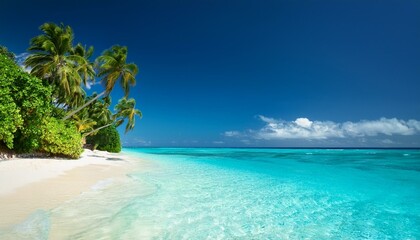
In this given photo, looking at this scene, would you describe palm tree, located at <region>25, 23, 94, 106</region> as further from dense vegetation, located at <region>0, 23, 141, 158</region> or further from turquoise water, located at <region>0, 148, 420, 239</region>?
turquoise water, located at <region>0, 148, 420, 239</region>

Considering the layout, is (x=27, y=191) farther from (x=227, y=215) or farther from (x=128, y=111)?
(x=128, y=111)

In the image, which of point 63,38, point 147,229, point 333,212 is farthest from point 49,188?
point 63,38

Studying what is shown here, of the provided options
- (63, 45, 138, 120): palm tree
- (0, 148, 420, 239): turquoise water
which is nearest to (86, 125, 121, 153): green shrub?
(63, 45, 138, 120): palm tree

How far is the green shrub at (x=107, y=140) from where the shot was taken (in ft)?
114

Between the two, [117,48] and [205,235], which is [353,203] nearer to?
[205,235]

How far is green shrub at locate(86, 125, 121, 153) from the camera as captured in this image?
3462 centimetres

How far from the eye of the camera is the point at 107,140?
3606 centimetres

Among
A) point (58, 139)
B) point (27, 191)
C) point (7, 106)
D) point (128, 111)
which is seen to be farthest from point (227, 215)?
point (128, 111)

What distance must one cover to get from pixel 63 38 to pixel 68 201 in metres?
14.8

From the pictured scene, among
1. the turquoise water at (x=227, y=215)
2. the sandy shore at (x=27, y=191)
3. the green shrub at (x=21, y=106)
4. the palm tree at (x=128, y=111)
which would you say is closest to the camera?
the turquoise water at (x=227, y=215)

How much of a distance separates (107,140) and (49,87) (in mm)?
24082

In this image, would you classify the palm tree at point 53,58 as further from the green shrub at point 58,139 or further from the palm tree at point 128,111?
the palm tree at point 128,111

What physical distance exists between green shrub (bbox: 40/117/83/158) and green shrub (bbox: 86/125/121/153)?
18.4m

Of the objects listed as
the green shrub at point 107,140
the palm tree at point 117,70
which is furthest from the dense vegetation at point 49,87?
the green shrub at point 107,140
